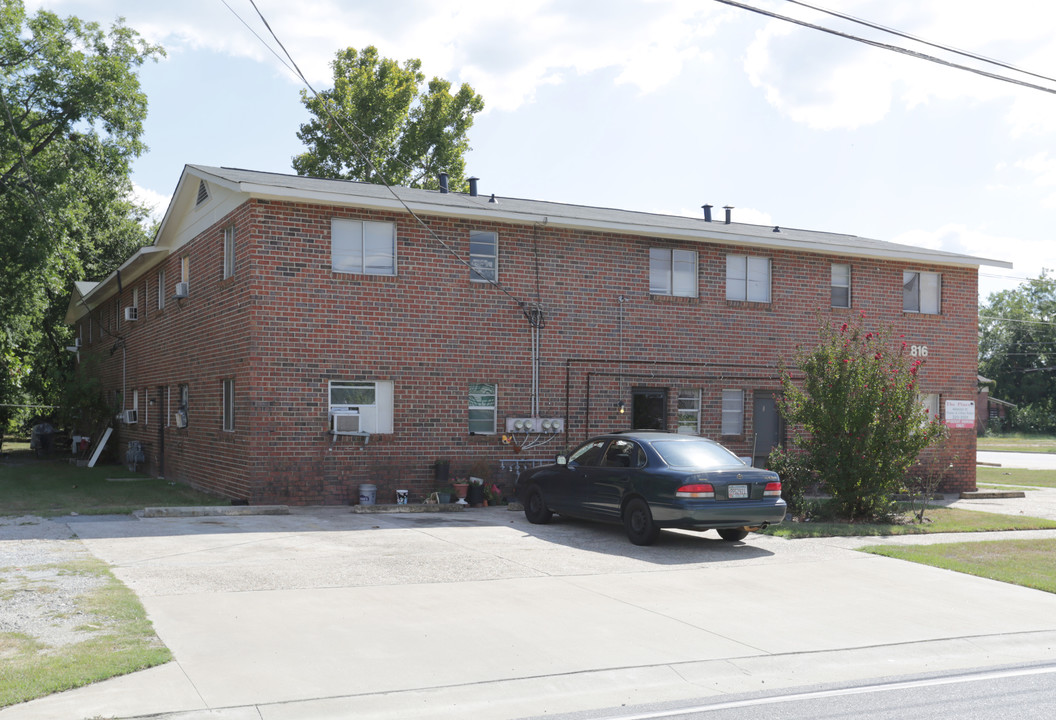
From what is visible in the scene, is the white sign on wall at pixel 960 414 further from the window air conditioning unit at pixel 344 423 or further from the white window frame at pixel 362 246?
the window air conditioning unit at pixel 344 423

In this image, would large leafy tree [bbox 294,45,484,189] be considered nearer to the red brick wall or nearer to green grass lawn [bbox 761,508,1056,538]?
the red brick wall

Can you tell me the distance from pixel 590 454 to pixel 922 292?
12798mm

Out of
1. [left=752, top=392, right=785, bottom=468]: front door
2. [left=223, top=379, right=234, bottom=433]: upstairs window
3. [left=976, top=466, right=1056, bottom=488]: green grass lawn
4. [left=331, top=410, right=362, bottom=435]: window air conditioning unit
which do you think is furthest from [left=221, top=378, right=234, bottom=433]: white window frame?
[left=976, top=466, right=1056, bottom=488]: green grass lawn

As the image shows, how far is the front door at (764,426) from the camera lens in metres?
21.0

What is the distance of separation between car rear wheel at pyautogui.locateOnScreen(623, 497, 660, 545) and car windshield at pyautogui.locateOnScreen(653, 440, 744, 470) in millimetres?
707

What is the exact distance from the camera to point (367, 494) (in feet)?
55.4

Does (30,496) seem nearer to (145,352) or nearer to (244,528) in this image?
(244,528)

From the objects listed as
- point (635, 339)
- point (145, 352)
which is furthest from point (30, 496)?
point (635, 339)

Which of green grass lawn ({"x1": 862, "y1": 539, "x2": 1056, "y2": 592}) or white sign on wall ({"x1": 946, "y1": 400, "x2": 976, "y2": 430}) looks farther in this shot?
white sign on wall ({"x1": 946, "y1": 400, "x2": 976, "y2": 430})

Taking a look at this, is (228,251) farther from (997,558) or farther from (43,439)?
(43,439)

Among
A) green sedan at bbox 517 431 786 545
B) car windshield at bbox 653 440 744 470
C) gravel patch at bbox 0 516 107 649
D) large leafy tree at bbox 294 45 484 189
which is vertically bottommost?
gravel patch at bbox 0 516 107 649

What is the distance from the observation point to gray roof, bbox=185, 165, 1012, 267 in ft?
56.2

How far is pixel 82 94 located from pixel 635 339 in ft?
53.7

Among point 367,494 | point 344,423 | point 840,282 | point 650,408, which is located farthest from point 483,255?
point 840,282
